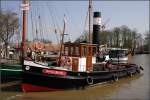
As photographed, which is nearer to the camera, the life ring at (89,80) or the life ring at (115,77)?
the life ring at (89,80)

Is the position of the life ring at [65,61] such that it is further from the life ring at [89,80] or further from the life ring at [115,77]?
the life ring at [115,77]

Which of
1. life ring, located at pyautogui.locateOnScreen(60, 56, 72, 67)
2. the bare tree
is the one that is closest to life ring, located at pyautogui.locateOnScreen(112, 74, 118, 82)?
life ring, located at pyautogui.locateOnScreen(60, 56, 72, 67)

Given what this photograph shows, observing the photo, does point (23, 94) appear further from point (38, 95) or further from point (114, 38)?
point (114, 38)

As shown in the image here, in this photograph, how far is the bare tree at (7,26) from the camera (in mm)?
42312

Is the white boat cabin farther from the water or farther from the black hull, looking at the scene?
the water

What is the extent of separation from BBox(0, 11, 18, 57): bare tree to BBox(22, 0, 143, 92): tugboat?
816 inches

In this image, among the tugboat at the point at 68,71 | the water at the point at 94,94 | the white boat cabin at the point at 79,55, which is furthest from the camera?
the white boat cabin at the point at 79,55

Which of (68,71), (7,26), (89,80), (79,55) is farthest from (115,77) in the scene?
(7,26)

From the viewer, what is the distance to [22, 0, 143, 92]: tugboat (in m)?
19.3

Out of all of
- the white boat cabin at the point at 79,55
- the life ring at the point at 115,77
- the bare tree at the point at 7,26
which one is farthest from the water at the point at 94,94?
the bare tree at the point at 7,26

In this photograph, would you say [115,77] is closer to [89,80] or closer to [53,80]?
[89,80]

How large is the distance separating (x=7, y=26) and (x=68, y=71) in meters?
24.4

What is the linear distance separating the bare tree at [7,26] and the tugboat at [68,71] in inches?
816

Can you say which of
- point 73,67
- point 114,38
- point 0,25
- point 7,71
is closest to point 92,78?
point 73,67
